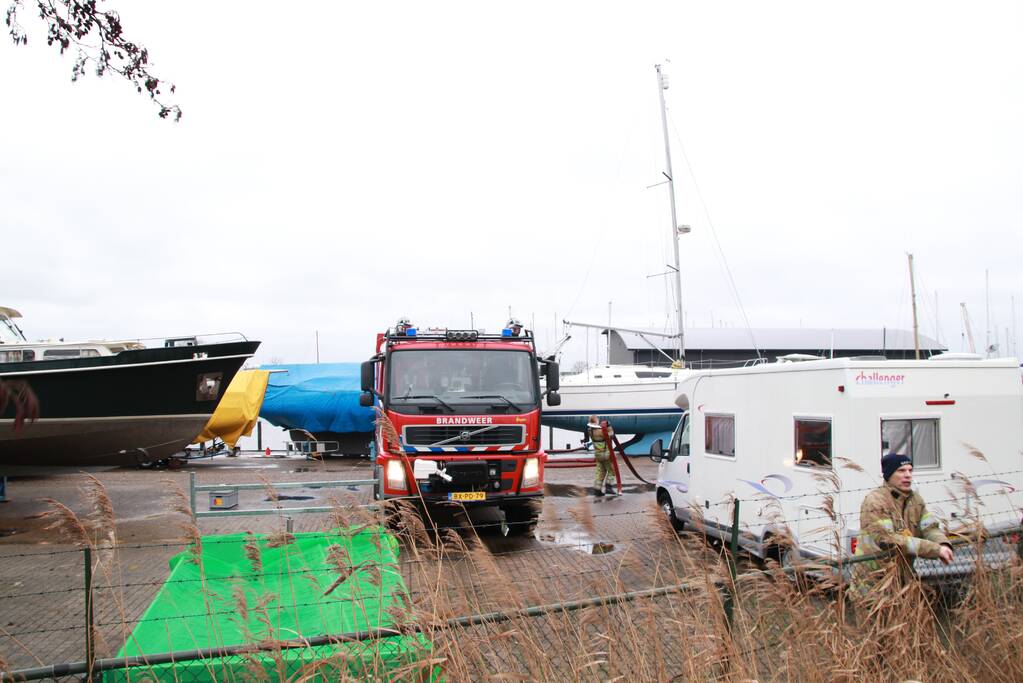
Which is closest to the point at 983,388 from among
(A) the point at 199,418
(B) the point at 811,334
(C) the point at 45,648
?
(C) the point at 45,648

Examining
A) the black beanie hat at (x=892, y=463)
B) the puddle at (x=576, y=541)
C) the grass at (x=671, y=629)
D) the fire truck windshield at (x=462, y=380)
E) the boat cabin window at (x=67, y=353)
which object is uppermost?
the boat cabin window at (x=67, y=353)

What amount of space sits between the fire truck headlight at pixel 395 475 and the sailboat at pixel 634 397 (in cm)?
1282

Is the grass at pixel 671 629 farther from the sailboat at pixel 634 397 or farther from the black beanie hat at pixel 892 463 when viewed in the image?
the sailboat at pixel 634 397

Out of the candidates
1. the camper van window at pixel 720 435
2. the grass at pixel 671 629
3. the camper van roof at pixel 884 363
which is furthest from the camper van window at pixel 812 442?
the grass at pixel 671 629

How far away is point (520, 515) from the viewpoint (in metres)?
11.5

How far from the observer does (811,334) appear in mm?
46812

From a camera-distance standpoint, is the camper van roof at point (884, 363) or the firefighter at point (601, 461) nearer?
the camper van roof at point (884, 363)

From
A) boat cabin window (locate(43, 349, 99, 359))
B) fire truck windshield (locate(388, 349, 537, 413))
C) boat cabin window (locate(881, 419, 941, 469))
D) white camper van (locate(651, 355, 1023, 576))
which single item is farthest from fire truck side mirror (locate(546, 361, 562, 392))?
boat cabin window (locate(43, 349, 99, 359))

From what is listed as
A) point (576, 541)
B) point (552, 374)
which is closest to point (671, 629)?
point (576, 541)

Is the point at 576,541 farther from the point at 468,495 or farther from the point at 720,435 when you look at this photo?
the point at 720,435

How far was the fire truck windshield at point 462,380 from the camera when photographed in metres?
9.92

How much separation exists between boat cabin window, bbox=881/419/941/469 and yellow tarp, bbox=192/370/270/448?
17533mm

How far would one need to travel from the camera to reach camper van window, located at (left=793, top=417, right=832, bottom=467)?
6949 millimetres

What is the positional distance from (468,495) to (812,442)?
439cm
